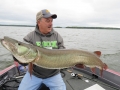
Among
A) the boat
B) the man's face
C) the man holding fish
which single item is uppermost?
the man's face

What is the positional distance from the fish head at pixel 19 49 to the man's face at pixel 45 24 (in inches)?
34.5

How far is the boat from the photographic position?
4.41 meters

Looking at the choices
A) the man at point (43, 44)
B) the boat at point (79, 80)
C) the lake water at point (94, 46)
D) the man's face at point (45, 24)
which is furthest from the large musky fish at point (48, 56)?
the lake water at point (94, 46)

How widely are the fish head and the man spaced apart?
739 millimetres

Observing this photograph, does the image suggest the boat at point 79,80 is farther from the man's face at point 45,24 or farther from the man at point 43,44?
the man's face at point 45,24

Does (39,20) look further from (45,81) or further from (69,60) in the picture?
(45,81)

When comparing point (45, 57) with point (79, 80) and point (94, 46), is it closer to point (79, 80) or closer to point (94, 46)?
point (79, 80)

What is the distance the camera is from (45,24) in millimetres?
3504

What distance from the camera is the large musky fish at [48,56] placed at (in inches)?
106

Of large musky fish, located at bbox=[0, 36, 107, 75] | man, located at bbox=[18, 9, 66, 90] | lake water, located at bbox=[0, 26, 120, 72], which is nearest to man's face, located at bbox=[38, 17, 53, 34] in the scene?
man, located at bbox=[18, 9, 66, 90]

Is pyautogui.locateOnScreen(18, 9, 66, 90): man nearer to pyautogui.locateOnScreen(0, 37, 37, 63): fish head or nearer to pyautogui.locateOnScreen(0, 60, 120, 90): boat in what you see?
pyautogui.locateOnScreen(0, 60, 120, 90): boat

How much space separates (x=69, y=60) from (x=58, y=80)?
70cm

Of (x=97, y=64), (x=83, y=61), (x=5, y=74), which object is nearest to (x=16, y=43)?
(x=83, y=61)

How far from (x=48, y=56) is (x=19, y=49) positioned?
647 millimetres
